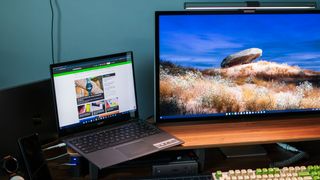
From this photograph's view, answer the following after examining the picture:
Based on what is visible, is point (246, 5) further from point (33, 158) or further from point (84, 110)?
point (33, 158)

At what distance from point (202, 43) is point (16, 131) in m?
0.78

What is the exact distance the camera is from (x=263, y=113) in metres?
1.70

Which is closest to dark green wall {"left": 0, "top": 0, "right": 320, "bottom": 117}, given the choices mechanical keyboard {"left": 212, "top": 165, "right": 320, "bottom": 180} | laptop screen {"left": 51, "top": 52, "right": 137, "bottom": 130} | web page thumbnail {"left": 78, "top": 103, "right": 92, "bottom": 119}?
laptop screen {"left": 51, "top": 52, "right": 137, "bottom": 130}

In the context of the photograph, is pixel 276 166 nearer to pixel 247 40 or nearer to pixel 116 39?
pixel 247 40

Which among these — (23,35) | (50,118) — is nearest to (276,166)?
(50,118)

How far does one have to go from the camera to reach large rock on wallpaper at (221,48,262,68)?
5.30ft

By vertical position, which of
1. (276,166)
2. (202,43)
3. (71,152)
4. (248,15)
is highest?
(248,15)

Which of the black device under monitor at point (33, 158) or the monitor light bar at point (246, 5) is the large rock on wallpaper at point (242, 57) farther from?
the black device under monitor at point (33, 158)

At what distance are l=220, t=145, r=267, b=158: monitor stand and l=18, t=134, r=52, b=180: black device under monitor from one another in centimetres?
73

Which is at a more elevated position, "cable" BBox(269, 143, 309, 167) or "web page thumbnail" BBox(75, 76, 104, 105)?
"web page thumbnail" BBox(75, 76, 104, 105)

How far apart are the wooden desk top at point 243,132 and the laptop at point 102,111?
3.1 inches

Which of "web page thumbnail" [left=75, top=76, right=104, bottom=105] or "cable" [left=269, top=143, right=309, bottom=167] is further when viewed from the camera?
"cable" [left=269, top=143, right=309, bottom=167]

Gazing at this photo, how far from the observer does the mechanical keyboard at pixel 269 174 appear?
1.49 metres

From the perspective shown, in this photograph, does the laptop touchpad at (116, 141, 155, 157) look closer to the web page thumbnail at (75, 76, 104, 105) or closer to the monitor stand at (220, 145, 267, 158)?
the web page thumbnail at (75, 76, 104, 105)
